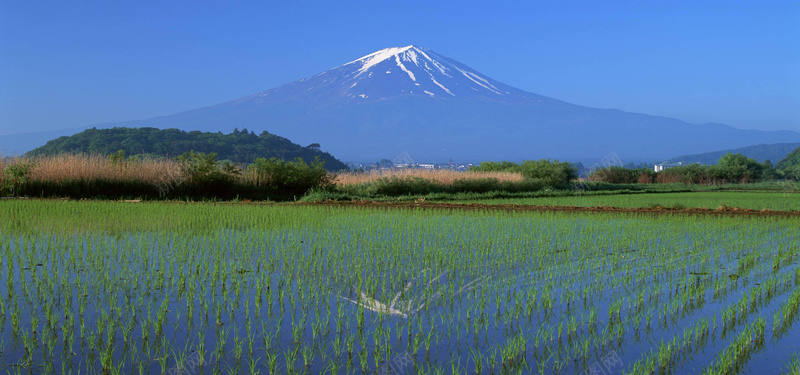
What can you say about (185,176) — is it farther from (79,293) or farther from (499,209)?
Result: (79,293)

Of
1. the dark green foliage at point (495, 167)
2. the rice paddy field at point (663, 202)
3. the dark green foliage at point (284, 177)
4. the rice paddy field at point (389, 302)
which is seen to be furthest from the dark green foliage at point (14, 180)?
the dark green foliage at point (495, 167)

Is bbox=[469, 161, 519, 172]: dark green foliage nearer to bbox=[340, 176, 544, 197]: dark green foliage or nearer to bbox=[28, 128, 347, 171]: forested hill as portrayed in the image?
bbox=[340, 176, 544, 197]: dark green foliage

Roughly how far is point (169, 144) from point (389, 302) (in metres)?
79.0

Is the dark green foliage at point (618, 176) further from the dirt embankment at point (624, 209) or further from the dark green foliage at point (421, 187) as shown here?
the dirt embankment at point (624, 209)

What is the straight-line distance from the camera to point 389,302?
529cm

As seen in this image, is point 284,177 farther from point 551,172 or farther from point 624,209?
point 551,172

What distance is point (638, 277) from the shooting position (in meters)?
6.78

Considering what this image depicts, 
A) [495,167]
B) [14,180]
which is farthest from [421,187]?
[495,167]

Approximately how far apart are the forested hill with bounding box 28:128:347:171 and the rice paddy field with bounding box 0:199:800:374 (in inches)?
2604

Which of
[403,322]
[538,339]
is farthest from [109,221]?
[538,339]

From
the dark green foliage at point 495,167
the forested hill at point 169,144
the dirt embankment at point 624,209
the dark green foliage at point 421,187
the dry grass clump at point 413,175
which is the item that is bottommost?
the dirt embankment at point 624,209

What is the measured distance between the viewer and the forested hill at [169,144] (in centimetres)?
7669

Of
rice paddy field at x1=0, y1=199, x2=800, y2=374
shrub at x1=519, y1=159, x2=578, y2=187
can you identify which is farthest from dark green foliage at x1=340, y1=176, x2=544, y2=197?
rice paddy field at x1=0, y1=199, x2=800, y2=374

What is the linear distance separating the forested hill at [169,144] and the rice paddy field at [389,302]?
6615 centimetres
